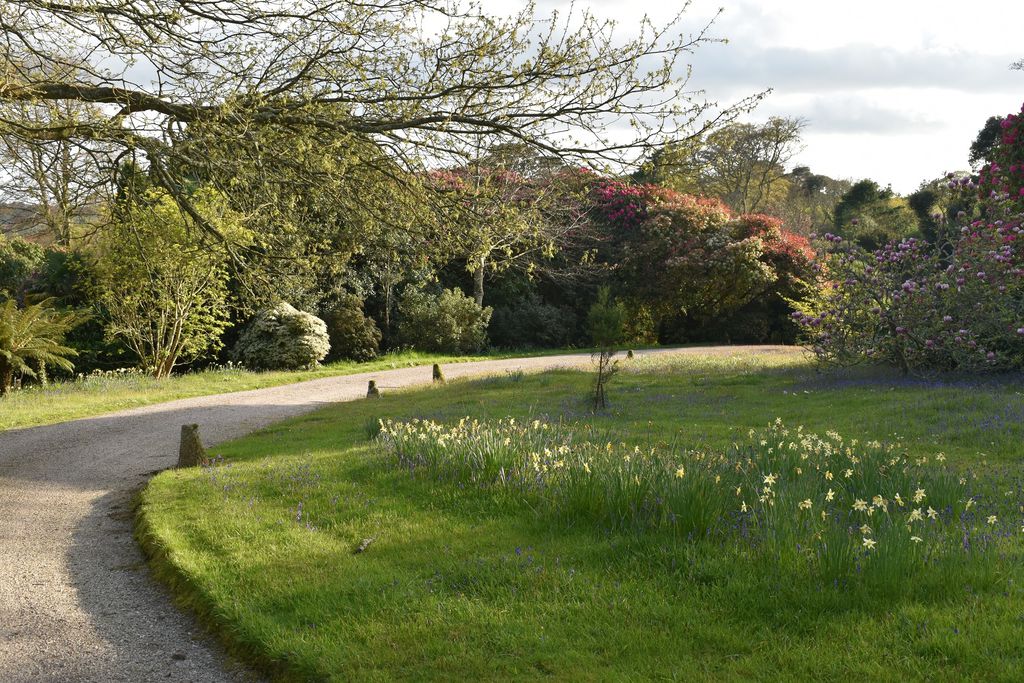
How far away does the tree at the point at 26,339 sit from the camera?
17.7 metres

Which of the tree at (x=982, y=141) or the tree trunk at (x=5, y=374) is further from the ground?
the tree at (x=982, y=141)

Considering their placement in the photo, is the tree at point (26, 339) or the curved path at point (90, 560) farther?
the tree at point (26, 339)

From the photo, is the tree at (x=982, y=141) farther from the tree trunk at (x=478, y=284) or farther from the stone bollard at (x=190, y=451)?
the stone bollard at (x=190, y=451)

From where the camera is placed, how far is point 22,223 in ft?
93.1

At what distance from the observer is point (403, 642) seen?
4598 millimetres

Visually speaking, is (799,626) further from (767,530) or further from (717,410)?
(717,410)

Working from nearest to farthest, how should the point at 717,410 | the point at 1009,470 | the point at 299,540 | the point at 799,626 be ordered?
the point at 799,626
the point at 299,540
the point at 1009,470
the point at 717,410

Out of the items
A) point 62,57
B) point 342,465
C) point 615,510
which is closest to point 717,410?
point 342,465

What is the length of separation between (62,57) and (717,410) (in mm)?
10385

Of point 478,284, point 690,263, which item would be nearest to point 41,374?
point 478,284

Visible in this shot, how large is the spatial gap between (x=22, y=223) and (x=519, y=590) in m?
29.4

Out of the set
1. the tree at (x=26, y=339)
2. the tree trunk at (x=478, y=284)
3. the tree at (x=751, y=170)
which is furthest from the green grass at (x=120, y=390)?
the tree at (x=751, y=170)

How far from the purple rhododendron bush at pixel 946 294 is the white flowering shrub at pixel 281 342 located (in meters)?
13.2

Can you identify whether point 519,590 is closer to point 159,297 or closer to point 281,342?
point 159,297
